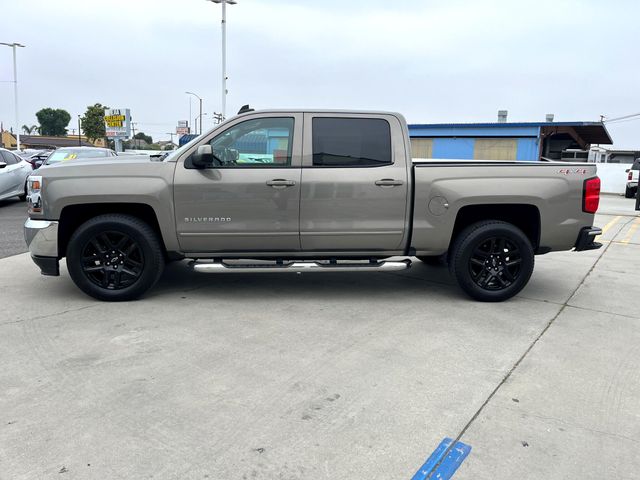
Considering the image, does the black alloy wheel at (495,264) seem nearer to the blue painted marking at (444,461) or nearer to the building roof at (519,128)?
the blue painted marking at (444,461)

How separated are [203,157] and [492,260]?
307cm

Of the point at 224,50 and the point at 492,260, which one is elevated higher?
the point at 224,50

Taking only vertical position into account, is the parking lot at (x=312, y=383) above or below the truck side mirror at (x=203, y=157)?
below

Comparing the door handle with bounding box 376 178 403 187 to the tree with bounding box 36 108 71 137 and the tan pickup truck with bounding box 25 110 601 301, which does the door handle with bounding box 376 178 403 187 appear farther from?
the tree with bounding box 36 108 71 137

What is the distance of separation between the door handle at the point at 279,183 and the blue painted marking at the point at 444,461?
2.93 metres

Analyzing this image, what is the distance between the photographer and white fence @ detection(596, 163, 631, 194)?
30.3 m

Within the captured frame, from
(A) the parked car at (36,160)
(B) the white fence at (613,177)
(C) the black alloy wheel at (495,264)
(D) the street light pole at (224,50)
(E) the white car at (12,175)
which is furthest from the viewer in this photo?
(B) the white fence at (613,177)

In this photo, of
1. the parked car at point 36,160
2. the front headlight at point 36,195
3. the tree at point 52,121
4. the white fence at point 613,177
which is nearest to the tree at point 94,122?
the tree at point 52,121

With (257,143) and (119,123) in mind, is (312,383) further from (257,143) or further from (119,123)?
(119,123)

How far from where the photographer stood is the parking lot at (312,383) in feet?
8.78

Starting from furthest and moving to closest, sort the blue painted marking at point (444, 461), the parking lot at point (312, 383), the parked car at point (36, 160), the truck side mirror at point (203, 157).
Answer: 1. the parked car at point (36, 160)
2. the truck side mirror at point (203, 157)
3. the parking lot at point (312, 383)
4. the blue painted marking at point (444, 461)

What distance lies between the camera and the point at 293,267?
5262mm

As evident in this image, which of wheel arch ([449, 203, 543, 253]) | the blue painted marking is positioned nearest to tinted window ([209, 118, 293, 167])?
wheel arch ([449, 203, 543, 253])

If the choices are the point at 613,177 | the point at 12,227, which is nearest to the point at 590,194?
the point at 12,227
